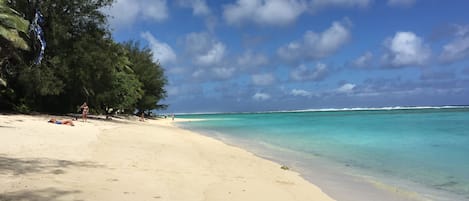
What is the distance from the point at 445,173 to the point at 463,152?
7262 mm

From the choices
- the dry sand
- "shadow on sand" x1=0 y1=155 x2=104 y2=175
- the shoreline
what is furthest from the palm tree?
the shoreline

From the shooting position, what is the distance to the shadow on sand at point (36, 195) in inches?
259

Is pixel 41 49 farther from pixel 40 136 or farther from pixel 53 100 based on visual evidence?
pixel 40 136

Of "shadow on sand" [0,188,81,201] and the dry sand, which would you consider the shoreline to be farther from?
"shadow on sand" [0,188,81,201]

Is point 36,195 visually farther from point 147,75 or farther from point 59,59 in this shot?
point 147,75

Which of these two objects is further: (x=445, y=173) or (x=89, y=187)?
(x=445, y=173)

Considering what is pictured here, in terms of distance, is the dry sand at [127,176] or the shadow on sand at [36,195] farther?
the dry sand at [127,176]

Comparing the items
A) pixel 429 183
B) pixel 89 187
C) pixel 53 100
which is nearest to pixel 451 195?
pixel 429 183

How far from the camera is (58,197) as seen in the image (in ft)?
22.4

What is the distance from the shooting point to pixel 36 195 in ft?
22.4

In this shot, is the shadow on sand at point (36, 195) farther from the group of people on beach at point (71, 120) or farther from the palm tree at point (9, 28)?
the group of people on beach at point (71, 120)

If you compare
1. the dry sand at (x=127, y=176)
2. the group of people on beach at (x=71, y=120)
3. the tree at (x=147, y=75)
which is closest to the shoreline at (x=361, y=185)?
the dry sand at (x=127, y=176)

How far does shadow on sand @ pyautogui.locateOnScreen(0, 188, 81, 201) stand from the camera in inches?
259

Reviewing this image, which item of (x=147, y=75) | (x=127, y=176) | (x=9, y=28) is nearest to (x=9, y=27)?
(x=9, y=28)
